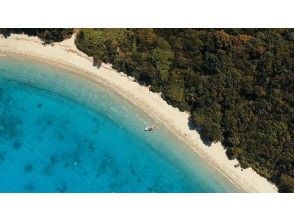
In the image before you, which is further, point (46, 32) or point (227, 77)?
point (46, 32)

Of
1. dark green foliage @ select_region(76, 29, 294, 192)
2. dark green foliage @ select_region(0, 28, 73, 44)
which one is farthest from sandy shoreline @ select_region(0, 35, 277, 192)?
dark green foliage @ select_region(76, 29, 294, 192)

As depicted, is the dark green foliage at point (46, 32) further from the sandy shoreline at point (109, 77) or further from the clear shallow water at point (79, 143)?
the clear shallow water at point (79, 143)

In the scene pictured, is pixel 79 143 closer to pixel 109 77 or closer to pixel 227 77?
pixel 109 77

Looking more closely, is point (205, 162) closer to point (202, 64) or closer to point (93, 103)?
point (202, 64)

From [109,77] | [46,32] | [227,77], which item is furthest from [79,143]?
[227,77]

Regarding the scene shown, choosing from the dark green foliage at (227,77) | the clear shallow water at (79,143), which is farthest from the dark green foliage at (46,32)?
the clear shallow water at (79,143)
